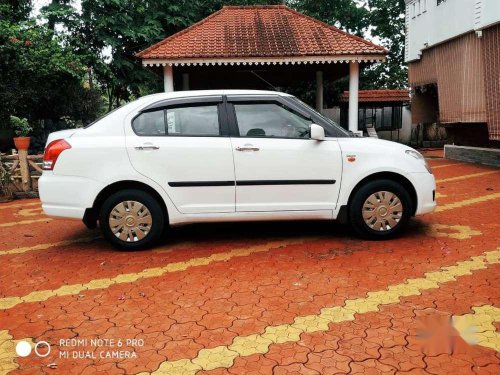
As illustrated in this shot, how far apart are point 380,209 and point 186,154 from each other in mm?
2243

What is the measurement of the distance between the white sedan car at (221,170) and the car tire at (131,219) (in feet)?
0.04

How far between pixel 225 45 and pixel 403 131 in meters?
12.1

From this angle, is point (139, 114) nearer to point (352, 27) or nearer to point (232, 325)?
point (232, 325)

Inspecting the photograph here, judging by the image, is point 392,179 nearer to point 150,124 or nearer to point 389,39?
point 150,124

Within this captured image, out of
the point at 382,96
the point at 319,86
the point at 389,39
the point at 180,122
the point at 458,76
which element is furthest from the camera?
the point at 389,39

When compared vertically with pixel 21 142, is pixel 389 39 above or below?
above

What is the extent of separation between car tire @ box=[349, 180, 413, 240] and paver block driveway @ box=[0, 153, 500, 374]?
167 millimetres

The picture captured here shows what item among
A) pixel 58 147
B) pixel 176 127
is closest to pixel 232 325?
pixel 176 127

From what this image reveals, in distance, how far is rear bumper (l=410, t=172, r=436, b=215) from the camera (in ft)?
16.1

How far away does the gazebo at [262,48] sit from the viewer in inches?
475

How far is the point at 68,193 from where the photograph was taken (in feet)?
15.1

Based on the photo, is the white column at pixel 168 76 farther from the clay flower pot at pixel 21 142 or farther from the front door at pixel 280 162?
the front door at pixel 280 162

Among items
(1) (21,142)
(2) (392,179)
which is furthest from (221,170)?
(1) (21,142)

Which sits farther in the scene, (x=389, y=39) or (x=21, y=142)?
(x=389, y=39)
